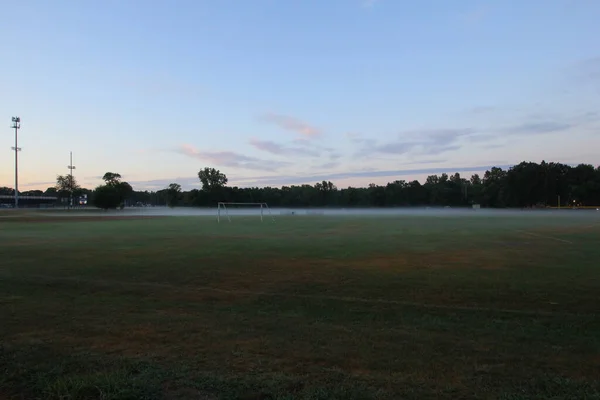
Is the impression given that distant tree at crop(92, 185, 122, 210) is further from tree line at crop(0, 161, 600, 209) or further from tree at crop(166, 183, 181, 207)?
tree at crop(166, 183, 181, 207)

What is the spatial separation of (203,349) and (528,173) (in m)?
140

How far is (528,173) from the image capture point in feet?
420

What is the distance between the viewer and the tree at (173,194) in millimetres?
174625

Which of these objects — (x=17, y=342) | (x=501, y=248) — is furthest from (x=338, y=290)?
(x=501, y=248)

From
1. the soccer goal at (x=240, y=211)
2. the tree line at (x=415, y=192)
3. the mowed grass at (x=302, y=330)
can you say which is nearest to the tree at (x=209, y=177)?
the tree line at (x=415, y=192)

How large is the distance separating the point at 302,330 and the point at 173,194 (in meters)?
180

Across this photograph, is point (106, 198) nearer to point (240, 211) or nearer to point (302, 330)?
point (240, 211)

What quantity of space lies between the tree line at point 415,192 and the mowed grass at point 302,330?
313ft

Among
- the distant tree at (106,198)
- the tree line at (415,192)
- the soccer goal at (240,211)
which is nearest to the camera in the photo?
the soccer goal at (240,211)

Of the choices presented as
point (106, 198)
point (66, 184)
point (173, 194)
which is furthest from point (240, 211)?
point (173, 194)

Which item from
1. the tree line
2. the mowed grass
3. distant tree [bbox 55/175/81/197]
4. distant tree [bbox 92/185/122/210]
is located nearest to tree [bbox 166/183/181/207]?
the tree line

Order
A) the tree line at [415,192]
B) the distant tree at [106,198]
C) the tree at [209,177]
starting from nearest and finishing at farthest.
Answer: the distant tree at [106,198] → the tree line at [415,192] → the tree at [209,177]

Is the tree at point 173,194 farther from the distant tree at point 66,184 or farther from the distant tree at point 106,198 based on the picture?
the distant tree at point 106,198

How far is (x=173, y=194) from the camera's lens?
180 metres
